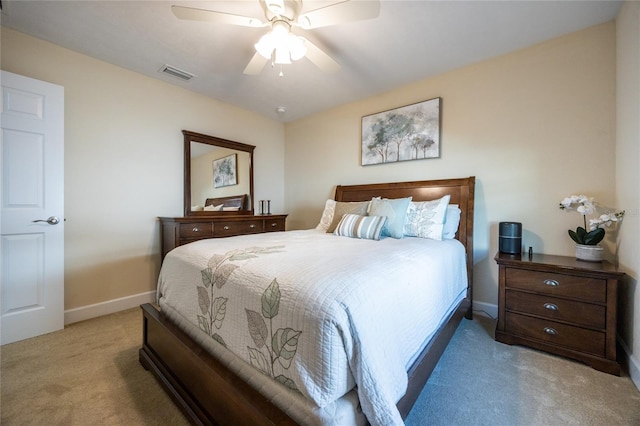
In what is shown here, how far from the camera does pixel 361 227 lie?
2.26 m

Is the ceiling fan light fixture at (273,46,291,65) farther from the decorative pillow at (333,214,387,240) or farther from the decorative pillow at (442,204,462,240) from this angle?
the decorative pillow at (442,204,462,240)

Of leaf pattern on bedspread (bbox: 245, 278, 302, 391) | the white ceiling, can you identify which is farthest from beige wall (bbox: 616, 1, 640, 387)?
leaf pattern on bedspread (bbox: 245, 278, 302, 391)

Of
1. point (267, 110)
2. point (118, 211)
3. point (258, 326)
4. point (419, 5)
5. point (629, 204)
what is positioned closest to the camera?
point (258, 326)

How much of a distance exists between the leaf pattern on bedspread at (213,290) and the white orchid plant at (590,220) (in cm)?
238

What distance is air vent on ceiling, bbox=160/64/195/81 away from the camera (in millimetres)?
2652

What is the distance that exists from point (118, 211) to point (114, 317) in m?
1.06

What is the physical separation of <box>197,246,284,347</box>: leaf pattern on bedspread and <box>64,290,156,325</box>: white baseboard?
2.00 m

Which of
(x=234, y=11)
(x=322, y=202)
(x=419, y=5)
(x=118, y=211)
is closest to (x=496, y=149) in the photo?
(x=419, y=5)

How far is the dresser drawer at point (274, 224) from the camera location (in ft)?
11.7

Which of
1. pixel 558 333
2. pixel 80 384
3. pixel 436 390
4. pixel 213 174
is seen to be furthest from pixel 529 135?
pixel 80 384

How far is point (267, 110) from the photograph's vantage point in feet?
12.5

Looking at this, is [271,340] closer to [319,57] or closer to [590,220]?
[319,57]

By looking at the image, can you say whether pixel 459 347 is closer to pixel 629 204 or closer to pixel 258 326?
pixel 629 204

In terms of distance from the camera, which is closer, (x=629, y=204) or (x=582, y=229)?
(x=629, y=204)
